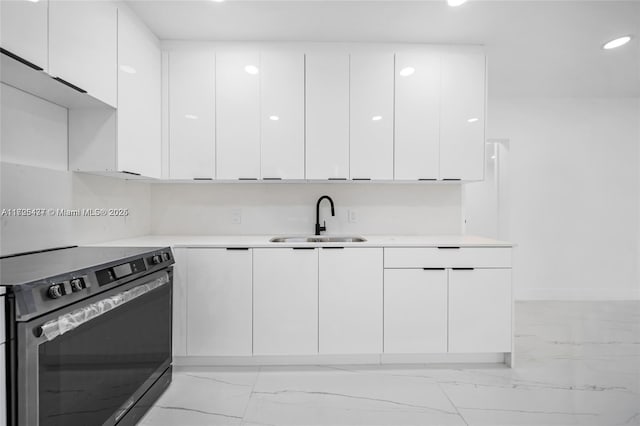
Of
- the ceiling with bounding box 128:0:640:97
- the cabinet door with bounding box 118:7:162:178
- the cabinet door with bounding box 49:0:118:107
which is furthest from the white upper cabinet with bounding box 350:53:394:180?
the cabinet door with bounding box 49:0:118:107

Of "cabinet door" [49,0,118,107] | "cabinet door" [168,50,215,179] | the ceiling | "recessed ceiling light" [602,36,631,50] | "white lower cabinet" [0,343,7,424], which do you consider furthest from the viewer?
"recessed ceiling light" [602,36,631,50]

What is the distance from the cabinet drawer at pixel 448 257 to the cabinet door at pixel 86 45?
2.09m

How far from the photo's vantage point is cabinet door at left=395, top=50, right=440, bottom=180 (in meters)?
2.75

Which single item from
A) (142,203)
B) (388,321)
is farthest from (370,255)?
(142,203)

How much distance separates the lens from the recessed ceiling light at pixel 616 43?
280cm

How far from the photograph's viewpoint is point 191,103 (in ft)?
8.85

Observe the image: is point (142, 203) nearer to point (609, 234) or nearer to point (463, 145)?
point (463, 145)

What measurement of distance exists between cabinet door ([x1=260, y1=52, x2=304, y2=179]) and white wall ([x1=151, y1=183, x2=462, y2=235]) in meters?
0.41

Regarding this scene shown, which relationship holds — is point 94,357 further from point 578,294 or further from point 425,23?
point 578,294

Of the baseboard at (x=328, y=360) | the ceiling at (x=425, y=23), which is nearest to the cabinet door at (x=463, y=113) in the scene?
the ceiling at (x=425, y=23)

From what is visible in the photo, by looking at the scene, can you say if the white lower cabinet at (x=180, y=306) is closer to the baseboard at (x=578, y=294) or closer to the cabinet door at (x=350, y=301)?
the cabinet door at (x=350, y=301)

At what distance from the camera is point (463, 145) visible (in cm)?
→ 278

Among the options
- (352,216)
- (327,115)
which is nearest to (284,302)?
(352,216)

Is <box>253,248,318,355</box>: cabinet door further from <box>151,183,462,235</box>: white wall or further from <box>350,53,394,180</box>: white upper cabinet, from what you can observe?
<box>350,53,394,180</box>: white upper cabinet
